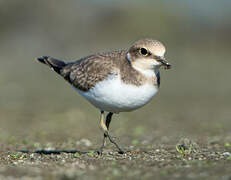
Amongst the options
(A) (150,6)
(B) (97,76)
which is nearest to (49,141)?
(B) (97,76)

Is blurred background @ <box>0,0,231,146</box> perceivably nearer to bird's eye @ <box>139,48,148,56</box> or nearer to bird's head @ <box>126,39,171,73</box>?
bird's head @ <box>126,39,171,73</box>

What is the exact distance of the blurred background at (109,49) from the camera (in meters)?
12.7

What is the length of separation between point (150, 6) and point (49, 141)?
858 inches

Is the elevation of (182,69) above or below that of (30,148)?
above

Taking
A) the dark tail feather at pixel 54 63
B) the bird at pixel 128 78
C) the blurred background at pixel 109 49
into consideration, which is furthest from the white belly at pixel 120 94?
the blurred background at pixel 109 49

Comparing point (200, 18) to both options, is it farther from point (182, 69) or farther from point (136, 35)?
point (182, 69)

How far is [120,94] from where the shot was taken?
7145 millimetres

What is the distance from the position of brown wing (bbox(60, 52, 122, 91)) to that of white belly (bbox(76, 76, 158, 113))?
0.65 feet

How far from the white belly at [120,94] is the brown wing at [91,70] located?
0.20 meters

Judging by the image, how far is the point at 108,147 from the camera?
9.53 metres

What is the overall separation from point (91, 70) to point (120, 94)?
1040 mm

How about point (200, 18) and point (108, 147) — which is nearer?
point (108, 147)

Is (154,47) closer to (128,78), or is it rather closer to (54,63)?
(128,78)

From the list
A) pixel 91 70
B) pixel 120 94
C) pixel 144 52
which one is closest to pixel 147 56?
pixel 144 52
